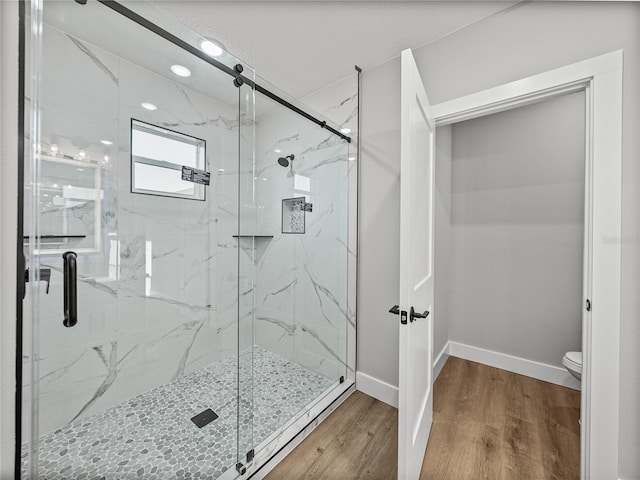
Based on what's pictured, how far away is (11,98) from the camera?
2.56ft

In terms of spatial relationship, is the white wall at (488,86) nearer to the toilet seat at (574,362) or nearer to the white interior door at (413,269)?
the white interior door at (413,269)

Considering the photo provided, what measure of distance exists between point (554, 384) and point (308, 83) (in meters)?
3.18

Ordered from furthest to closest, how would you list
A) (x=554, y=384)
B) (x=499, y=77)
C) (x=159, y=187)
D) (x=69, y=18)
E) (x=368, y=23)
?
1. (x=554, y=384)
2. (x=159, y=187)
3. (x=368, y=23)
4. (x=499, y=77)
5. (x=69, y=18)

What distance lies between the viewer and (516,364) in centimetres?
240

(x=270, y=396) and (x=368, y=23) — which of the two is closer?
(x=368, y=23)

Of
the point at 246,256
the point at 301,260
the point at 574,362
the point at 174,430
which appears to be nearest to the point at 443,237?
the point at 574,362

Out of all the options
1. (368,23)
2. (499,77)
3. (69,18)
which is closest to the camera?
(69,18)

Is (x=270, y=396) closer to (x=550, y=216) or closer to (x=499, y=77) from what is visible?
(x=499, y=77)

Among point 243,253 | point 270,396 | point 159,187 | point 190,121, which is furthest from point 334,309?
point 190,121

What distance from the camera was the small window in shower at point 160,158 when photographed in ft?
5.75

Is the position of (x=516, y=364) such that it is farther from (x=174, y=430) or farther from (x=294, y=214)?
(x=174, y=430)

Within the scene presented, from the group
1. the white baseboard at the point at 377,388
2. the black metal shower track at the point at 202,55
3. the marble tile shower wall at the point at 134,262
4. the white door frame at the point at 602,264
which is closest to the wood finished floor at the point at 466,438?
the white baseboard at the point at 377,388

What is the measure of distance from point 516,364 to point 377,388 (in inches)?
52.2

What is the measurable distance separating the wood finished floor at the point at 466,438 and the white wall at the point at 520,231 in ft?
1.54
